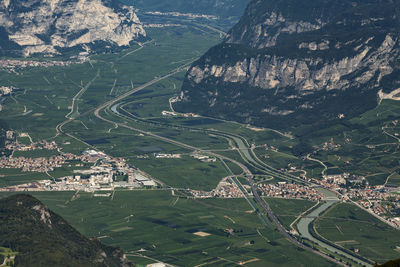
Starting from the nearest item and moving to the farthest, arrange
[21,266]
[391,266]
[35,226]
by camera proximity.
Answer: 1. [391,266]
2. [21,266]
3. [35,226]

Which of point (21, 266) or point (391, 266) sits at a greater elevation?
point (391, 266)

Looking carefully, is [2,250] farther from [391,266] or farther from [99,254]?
[391,266]

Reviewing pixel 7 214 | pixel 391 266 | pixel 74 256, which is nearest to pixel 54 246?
pixel 74 256

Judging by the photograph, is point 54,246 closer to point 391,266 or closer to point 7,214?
point 7,214

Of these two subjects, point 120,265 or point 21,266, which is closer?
point 21,266

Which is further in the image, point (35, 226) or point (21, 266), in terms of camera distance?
point (35, 226)

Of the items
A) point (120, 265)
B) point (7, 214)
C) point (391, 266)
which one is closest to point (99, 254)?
point (120, 265)

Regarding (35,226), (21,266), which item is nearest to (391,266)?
(21,266)

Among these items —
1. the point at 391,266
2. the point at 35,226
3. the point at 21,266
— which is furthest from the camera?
the point at 35,226
